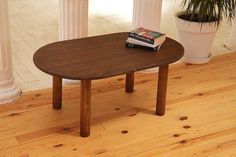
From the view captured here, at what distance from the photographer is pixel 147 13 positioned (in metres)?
3.20

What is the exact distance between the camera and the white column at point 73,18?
2.89 meters

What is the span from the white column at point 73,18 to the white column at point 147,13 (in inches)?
18.2

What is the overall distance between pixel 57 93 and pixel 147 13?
1.02m

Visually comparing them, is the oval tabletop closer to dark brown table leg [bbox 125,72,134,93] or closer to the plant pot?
dark brown table leg [bbox 125,72,134,93]

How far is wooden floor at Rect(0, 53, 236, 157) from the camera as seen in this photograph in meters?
2.37

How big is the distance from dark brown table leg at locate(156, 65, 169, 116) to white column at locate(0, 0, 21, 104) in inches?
40.1

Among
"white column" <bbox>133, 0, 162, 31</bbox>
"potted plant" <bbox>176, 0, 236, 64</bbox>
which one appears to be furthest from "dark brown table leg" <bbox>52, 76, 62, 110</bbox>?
"potted plant" <bbox>176, 0, 236, 64</bbox>

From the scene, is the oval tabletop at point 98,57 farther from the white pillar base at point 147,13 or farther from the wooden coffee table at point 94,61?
the white pillar base at point 147,13

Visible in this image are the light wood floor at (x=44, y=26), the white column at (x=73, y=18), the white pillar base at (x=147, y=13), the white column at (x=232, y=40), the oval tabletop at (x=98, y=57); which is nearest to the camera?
the oval tabletop at (x=98, y=57)

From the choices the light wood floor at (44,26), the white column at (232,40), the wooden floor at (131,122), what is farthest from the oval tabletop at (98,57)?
the white column at (232,40)

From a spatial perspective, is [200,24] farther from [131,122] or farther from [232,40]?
[131,122]

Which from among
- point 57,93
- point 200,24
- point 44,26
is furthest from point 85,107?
point 44,26

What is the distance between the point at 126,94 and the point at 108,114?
0.32 meters

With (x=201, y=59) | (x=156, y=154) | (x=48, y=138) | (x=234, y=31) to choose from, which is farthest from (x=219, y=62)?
(x=48, y=138)
